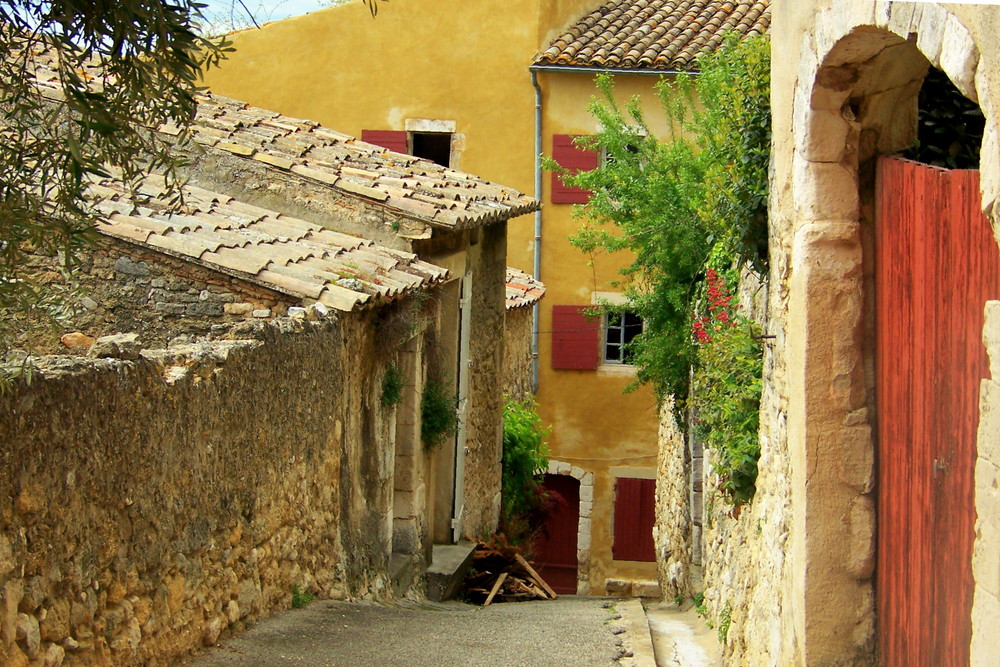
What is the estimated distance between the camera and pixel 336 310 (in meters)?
7.16

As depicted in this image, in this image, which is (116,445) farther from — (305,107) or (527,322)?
(305,107)

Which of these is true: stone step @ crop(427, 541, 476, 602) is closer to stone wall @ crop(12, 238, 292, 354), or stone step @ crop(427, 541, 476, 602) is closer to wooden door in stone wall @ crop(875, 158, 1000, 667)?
stone wall @ crop(12, 238, 292, 354)

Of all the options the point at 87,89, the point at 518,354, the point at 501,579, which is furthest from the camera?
the point at 518,354

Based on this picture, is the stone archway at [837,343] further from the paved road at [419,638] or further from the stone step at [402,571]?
the stone step at [402,571]

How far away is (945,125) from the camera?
15.0 feet

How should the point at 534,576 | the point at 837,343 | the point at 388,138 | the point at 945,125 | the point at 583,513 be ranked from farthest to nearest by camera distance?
the point at 583,513, the point at 388,138, the point at 534,576, the point at 945,125, the point at 837,343

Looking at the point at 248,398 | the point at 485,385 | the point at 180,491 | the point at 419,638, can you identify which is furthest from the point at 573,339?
the point at 180,491

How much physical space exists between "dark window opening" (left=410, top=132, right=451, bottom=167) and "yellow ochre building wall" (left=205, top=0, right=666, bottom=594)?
1.15 ft

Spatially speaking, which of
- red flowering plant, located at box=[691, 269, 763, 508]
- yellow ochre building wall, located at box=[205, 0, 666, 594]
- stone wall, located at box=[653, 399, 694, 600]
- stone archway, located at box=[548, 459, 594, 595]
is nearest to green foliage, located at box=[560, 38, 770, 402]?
red flowering plant, located at box=[691, 269, 763, 508]

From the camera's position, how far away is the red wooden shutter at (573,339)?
56.4ft

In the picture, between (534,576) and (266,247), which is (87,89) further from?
(534,576)

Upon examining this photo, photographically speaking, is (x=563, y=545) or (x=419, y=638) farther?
(x=563, y=545)

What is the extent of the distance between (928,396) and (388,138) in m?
14.6

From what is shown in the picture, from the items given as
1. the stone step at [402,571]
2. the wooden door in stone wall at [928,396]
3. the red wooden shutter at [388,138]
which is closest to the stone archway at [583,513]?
the red wooden shutter at [388,138]
